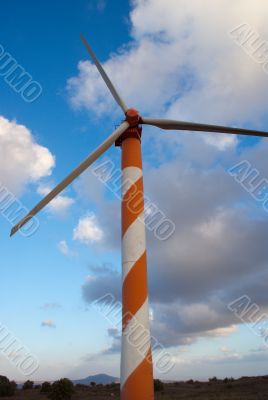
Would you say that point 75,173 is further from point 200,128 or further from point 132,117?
point 200,128

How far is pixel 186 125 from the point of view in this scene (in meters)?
16.5

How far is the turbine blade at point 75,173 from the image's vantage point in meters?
13.2

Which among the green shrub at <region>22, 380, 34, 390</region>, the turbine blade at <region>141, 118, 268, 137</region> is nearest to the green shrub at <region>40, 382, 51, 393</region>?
the green shrub at <region>22, 380, 34, 390</region>

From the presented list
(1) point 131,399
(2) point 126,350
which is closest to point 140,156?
(2) point 126,350

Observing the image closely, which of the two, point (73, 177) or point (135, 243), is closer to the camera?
point (135, 243)

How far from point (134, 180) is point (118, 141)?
209 centimetres

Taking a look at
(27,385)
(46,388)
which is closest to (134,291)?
(46,388)

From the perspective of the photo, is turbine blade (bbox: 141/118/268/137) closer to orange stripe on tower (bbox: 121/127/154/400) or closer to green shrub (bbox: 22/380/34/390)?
orange stripe on tower (bbox: 121/127/154/400)

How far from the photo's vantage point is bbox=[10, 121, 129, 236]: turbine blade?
13.2 m

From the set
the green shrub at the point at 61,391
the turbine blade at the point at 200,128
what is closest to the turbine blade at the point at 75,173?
the turbine blade at the point at 200,128

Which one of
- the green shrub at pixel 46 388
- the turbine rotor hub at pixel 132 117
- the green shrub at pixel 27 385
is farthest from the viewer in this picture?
the green shrub at pixel 27 385

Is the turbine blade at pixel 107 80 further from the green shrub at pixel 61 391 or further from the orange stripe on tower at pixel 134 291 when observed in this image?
the green shrub at pixel 61 391

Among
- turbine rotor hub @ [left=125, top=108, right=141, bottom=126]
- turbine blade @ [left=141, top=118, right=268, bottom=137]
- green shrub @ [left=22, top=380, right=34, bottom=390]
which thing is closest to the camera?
turbine rotor hub @ [left=125, top=108, right=141, bottom=126]

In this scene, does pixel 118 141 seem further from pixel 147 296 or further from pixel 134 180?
pixel 147 296
